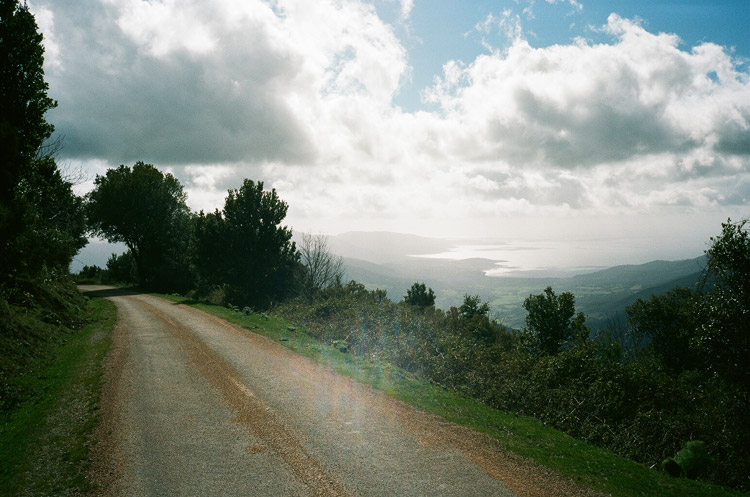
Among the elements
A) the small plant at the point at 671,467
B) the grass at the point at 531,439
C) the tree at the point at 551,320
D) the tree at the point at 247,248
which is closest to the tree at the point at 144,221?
the tree at the point at 247,248

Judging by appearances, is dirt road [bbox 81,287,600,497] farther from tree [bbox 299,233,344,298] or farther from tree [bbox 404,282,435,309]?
tree [bbox 404,282,435,309]

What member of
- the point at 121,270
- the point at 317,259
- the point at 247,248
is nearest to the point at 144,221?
the point at 121,270

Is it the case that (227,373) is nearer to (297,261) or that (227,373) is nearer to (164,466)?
(164,466)

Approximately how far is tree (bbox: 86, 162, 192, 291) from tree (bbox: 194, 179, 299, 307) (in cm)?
1469

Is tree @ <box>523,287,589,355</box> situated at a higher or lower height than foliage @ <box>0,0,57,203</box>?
lower

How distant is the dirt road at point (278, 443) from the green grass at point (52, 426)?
1.29 feet

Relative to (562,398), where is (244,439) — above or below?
above

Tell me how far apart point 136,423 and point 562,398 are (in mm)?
13378

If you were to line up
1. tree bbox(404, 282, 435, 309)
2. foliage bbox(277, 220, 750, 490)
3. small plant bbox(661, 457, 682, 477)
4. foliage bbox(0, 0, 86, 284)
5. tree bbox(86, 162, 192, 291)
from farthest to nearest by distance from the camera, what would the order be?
1. tree bbox(404, 282, 435, 309)
2. tree bbox(86, 162, 192, 291)
3. foliage bbox(0, 0, 86, 284)
4. foliage bbox(277, 220, 750, 490)
5. small plant bbox(661, 457, 682, 477)

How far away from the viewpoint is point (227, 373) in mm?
12703

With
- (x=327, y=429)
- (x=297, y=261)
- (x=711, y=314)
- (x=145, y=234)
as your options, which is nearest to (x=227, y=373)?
(x=327, y=429)

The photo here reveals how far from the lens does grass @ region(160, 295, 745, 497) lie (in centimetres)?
707

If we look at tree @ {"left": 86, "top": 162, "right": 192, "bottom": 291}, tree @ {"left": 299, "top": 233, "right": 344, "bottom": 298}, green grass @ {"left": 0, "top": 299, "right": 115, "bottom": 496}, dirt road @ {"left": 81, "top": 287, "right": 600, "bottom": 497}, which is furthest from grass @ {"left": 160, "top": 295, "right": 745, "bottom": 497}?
tree @ {"left": 86, "top": 162, "right": 192, "bottom": 291}

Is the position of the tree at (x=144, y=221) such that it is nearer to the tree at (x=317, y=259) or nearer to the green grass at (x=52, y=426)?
the tree at (x=317, y=259)
